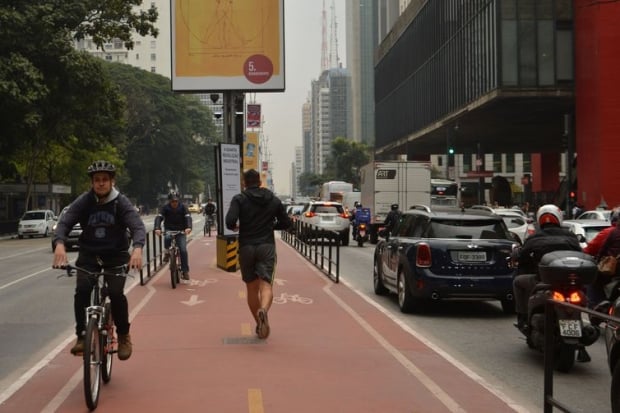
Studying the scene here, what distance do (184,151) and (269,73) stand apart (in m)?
69.5

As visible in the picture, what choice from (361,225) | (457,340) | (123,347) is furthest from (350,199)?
(123,347)

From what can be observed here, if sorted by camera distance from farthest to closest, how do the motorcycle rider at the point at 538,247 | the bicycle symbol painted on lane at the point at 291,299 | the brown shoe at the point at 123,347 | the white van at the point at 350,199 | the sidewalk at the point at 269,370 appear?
the white van at the point at 350,199
the bicycle symbol painted on lane at the point at 291,299
the motorcycle rider at the point at 538,247
the brown shoe at the point at 123,347
the sidewalk at the point at 269,370

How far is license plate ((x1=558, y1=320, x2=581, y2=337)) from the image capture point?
4.92 m

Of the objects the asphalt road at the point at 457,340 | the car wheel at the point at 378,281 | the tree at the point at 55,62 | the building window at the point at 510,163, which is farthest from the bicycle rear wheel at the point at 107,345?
the building window at the point at 510,163

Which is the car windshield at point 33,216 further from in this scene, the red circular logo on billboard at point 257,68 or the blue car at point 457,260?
the blue car at point 457,260

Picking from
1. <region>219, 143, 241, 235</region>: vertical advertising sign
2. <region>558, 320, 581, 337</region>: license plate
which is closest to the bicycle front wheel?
<region>558, 320, 581, 337</region>: license plate

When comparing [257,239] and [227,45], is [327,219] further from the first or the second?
[257,239]

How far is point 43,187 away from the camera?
57344 millimetres

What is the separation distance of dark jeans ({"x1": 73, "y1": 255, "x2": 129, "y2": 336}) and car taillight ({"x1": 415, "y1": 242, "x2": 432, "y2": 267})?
18.5 feet

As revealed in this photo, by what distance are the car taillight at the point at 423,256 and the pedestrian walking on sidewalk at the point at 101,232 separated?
5.67 m

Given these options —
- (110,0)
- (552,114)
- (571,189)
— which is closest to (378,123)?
(552,114)

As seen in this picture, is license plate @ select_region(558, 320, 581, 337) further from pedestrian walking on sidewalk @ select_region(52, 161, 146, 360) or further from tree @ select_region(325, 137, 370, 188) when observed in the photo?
tree @ select_region(325, 137, 370, 188)

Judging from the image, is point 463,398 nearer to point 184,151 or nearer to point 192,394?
point 192,394

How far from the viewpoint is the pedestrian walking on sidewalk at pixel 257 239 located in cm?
909
